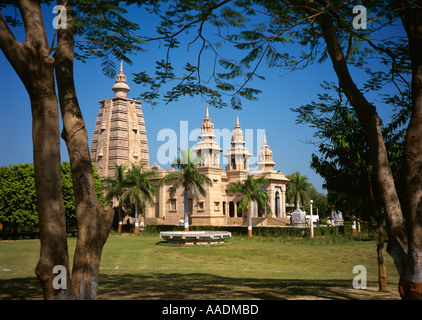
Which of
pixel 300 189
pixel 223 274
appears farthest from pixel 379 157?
pixel 300 189

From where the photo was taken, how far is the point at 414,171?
6406mm

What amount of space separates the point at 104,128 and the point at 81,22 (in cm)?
5891

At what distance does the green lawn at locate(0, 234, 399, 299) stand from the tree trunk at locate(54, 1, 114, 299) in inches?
93.1

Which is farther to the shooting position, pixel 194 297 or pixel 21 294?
pixel 21 294

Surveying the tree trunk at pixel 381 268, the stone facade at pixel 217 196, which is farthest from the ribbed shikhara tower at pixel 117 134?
the tree trunk at pixel 381 268

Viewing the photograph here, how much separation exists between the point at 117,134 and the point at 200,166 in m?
17.6

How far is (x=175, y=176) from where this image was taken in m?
38.5

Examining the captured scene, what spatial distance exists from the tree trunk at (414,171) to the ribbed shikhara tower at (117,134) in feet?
185

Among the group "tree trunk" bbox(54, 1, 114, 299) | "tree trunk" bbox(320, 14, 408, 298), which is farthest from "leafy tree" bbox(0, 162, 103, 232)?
"tree trunk" bbox(320, 14, 408, 298)

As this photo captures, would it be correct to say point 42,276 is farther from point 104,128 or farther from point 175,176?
point 104,128

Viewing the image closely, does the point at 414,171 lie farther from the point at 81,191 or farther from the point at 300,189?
the point at 300,189

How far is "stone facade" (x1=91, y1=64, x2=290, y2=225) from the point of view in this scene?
51281mm
